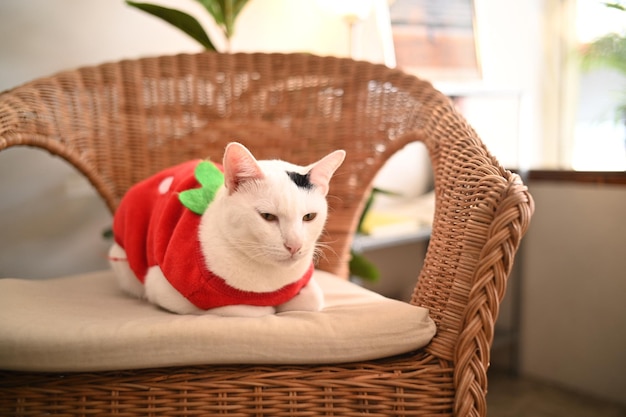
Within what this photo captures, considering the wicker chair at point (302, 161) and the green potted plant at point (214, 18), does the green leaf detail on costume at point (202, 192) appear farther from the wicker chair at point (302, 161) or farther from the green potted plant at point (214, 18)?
the green potted plant at point (214, 18)

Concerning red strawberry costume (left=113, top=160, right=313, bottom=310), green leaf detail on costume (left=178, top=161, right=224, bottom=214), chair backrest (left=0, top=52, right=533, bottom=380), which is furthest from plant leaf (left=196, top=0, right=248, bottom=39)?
green leaf detail on costume (left=178, top=161, right=224, bottom=214)

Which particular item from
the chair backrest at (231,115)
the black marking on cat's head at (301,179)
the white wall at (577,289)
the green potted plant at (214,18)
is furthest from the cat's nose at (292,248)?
the white wall at (577,289)

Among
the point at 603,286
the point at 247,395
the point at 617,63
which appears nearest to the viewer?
the point at 247,395

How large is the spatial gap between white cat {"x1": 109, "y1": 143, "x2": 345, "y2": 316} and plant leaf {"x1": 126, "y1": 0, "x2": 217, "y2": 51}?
1.86ft

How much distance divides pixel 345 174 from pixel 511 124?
116cm

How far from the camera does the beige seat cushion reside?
0.76m

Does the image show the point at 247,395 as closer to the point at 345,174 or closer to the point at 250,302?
the point at 250,302

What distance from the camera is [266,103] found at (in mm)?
1428

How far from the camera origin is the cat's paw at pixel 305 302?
943 millimetres

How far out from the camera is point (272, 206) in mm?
823

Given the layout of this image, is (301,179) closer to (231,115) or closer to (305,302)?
(305,302)

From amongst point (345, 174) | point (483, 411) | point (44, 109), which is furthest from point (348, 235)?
point (44, 109)

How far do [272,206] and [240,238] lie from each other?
8 cm

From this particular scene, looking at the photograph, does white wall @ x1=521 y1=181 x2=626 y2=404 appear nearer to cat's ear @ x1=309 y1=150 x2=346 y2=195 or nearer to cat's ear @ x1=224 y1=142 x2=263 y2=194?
cat's ear @ x1=309 y1=150 x2=346 y2=195
